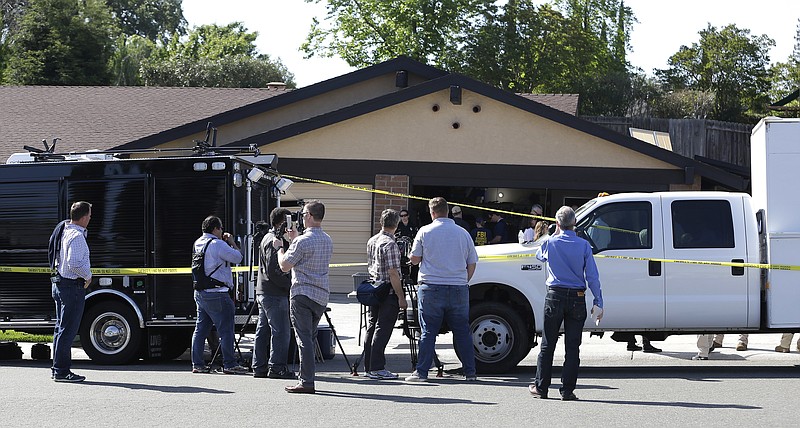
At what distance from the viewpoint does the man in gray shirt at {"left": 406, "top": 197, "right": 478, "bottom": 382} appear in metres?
11.6

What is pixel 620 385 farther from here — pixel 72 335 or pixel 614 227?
pixel 72 335

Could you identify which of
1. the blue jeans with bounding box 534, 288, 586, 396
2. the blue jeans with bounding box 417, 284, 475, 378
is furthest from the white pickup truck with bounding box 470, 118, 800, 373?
the blue jeans with bounding box 534, 288, 586, 396

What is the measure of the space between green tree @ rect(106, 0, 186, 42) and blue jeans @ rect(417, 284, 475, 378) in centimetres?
7825

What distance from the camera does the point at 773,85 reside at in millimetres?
50344

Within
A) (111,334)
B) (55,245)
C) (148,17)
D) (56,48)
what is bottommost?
(111,334)

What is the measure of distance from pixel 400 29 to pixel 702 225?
3675 cm

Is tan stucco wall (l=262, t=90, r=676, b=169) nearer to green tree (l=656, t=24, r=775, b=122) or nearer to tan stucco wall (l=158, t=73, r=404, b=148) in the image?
tan stucco wall (l=158, t=73, r=404, b=148)

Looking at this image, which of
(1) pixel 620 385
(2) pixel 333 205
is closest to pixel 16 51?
(2) pixel 333 205

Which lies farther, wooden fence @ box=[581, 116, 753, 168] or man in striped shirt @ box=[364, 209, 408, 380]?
wooden fence @ box=[581, 116, 753, 168]

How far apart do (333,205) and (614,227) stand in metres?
10.4

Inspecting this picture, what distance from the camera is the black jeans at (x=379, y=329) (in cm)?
1195

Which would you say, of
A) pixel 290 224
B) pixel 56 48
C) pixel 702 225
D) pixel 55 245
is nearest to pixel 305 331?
pixel 55 245

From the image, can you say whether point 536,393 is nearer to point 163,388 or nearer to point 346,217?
point 163,388

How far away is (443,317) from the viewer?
38.5 ft
